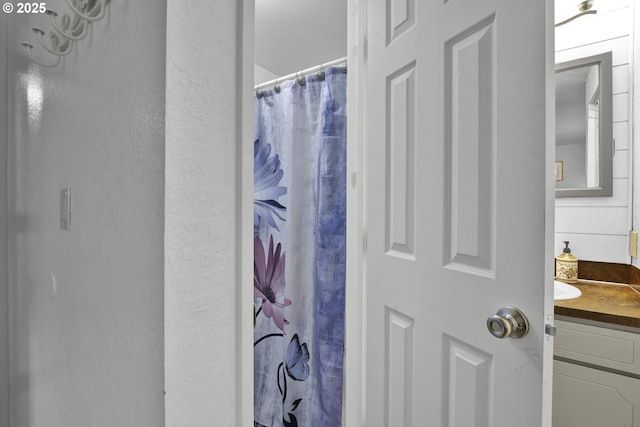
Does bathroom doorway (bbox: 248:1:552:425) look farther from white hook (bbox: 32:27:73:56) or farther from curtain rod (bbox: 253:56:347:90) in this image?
white hook (bbox: 32:27:73:56)

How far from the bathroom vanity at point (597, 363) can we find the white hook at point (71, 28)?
1.62m

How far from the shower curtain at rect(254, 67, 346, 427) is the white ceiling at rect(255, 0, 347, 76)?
244mm

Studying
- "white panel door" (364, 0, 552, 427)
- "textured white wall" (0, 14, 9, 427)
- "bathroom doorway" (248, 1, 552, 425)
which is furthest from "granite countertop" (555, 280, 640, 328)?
"textured white wall" (0, 14, 9, 427)

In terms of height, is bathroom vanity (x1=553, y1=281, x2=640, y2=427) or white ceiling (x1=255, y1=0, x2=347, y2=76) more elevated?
white ceiling (x1=255, y1=0, x2=347, y2=76)

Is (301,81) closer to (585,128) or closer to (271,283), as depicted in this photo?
(271,283)

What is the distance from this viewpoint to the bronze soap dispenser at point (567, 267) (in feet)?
5.22

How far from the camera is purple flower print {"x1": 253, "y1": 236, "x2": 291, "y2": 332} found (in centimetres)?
150

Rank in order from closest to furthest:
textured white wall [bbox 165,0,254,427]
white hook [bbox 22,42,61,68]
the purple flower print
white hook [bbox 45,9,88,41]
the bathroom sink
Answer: textured white wall [bbox 165,0,254,427] < white hook [bbox 45,9,88,41] < white hook [bbox 22,42,61,68] < the bathroom sink < the purple flower print

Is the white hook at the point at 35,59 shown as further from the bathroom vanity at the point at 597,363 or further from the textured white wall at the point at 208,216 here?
the bathroom vanity at the point at 597,363

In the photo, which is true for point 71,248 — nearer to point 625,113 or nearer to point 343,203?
point 343,203

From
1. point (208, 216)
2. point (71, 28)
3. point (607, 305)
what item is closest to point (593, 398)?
point (607, 305)

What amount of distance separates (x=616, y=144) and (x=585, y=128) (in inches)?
5.6

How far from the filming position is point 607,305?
123 centimetres

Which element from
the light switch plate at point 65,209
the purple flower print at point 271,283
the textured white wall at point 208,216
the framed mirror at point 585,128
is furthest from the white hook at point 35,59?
the framed mirror at point 585,128
